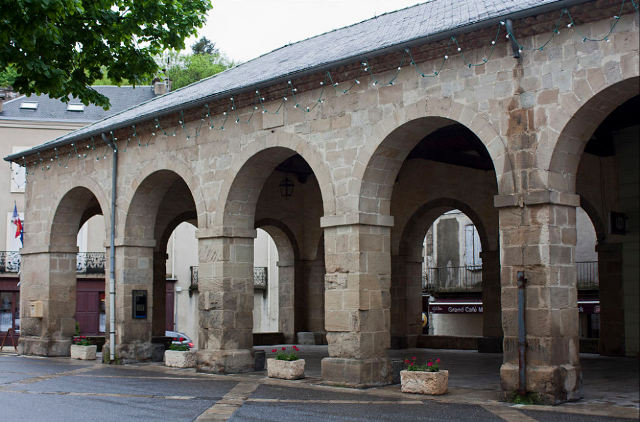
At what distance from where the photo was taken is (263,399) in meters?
9.70

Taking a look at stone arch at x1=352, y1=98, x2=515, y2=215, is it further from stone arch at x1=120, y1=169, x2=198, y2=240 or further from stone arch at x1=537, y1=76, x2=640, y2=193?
stone arch at x1=120, y1=169, x2=198, y2=240

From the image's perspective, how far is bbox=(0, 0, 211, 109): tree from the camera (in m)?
7.81

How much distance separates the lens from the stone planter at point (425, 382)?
967cm

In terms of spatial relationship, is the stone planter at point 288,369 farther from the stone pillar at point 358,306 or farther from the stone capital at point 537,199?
the stone capital at point 537,199

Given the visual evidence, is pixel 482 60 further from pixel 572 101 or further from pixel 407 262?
pixel 407 262

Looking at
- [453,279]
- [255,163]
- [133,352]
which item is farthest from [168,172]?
[453,279]

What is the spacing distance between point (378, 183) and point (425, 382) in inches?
113

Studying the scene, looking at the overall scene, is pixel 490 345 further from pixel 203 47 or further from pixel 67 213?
pixel 203 47

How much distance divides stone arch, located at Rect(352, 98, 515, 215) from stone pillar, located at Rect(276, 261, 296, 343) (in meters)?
8.54

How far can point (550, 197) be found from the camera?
8719 millimetres

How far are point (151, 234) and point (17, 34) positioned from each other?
730cm

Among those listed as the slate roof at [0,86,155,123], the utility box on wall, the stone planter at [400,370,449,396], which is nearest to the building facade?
the utility box on wall

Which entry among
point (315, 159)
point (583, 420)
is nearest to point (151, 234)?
point (315, 159)

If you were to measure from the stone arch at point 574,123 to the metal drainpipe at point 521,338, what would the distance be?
117cm
